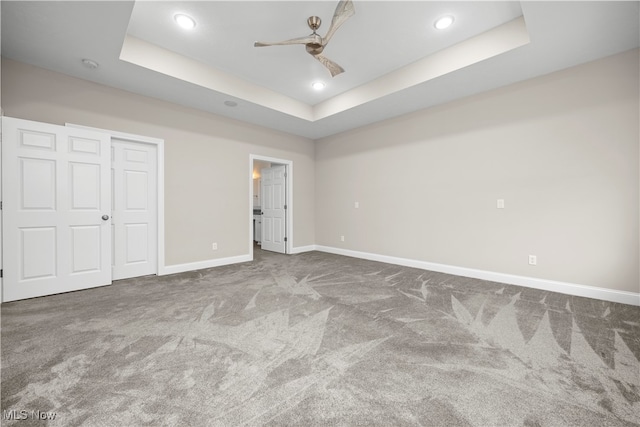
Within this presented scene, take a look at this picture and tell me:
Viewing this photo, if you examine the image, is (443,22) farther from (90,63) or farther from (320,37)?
(90,63)

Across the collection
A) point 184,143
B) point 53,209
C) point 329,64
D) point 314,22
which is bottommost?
point 53,209

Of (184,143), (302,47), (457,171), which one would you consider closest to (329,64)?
(302,47)

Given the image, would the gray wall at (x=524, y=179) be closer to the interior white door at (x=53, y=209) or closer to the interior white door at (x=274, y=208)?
the interior white door at (x=274, y=208)

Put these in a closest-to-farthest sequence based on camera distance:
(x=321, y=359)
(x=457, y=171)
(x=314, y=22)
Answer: (x=321, y=359)
(x=314, y=22)
(x=457, y=171)

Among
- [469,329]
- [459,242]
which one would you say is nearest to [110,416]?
[469,329]

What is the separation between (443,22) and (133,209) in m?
4.71

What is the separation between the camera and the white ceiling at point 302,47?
8.10ft

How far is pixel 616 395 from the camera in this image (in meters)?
1.49

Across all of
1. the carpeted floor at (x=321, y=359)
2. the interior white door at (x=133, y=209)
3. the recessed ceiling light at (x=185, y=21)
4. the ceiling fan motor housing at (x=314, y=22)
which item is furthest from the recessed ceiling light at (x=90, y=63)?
the carpeted floor at (x=321, y=359)

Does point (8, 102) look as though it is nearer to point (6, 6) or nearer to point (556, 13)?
point (6, 6)

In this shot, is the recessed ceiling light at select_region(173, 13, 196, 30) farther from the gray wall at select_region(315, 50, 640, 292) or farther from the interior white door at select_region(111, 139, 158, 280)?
the gray wall at select_region(315, 50, 640, 292)

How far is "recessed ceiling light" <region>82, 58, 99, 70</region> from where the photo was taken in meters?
3.05

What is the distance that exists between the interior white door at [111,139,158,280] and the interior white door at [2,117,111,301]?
326mm

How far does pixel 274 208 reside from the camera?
626 cm
